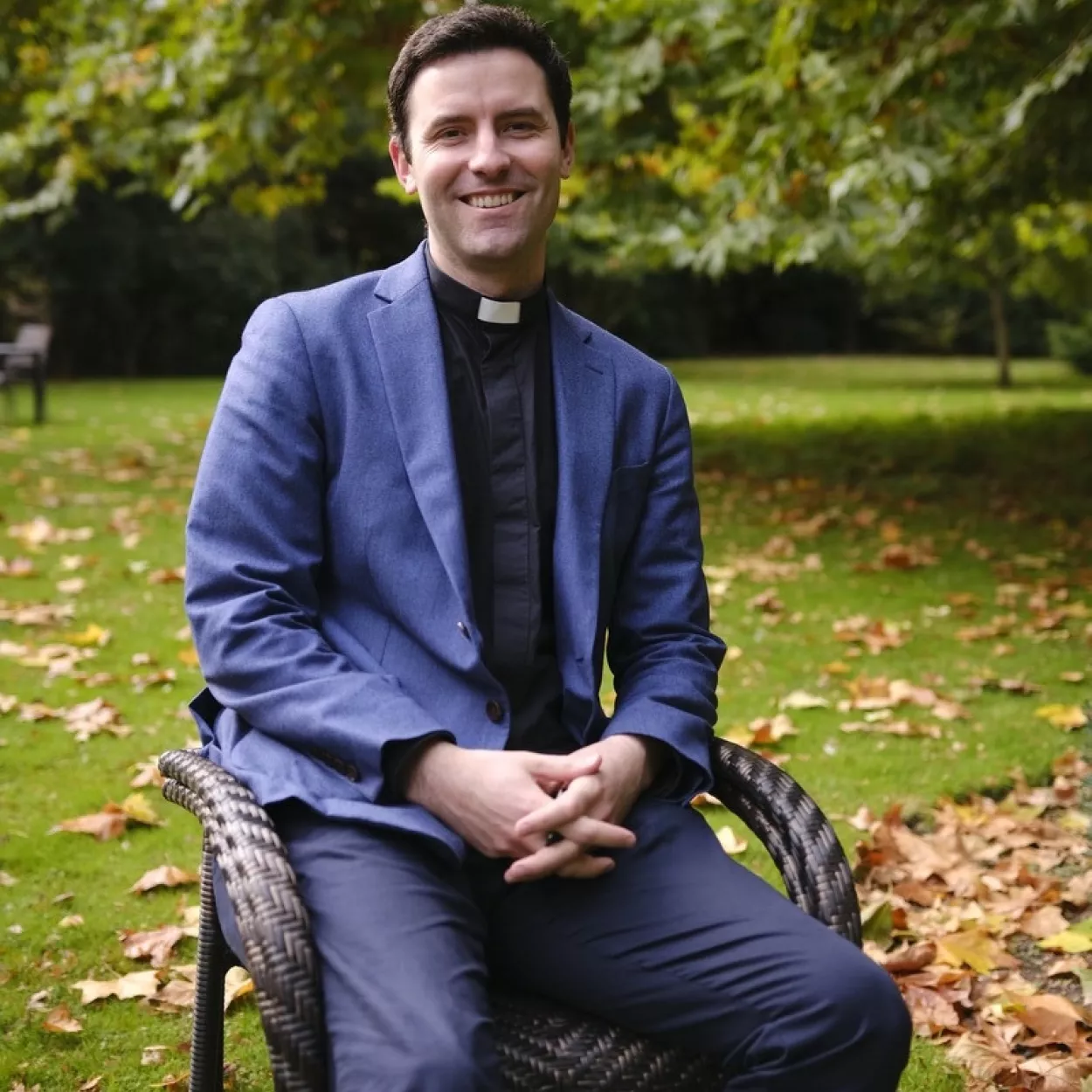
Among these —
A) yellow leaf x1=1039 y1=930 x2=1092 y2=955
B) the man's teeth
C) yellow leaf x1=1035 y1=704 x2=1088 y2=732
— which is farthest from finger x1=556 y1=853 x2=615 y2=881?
yellow leaf x1=1035 y1=704 x2=1088 y2=732

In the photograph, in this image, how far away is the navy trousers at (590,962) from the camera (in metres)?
1.89

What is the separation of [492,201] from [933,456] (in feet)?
34.6

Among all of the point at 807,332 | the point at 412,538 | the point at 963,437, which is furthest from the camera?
the point at 807,332

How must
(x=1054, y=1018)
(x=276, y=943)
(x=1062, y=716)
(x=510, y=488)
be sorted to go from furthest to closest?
(x=1062, y=716)
(x=1054, y=1018)
(x=510, y=488)
(x=276, y=943)

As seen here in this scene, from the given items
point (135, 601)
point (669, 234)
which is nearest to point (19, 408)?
point (669, 234)

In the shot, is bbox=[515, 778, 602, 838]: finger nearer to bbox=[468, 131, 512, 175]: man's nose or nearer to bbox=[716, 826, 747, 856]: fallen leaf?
bbox=[468, 131, 512, 175]: man's nose

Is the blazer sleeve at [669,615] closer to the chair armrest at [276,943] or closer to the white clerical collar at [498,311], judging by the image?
the white clerical collar at [498,311]

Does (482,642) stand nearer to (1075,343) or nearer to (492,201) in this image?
(492,201)

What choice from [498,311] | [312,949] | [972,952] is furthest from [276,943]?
[972,952]

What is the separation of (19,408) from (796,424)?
10.1 meters

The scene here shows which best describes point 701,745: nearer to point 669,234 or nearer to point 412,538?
point 412,538

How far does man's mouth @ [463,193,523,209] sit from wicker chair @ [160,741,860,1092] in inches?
39.7

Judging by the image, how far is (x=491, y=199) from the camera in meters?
2.44

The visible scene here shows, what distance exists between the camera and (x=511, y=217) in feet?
8.06
